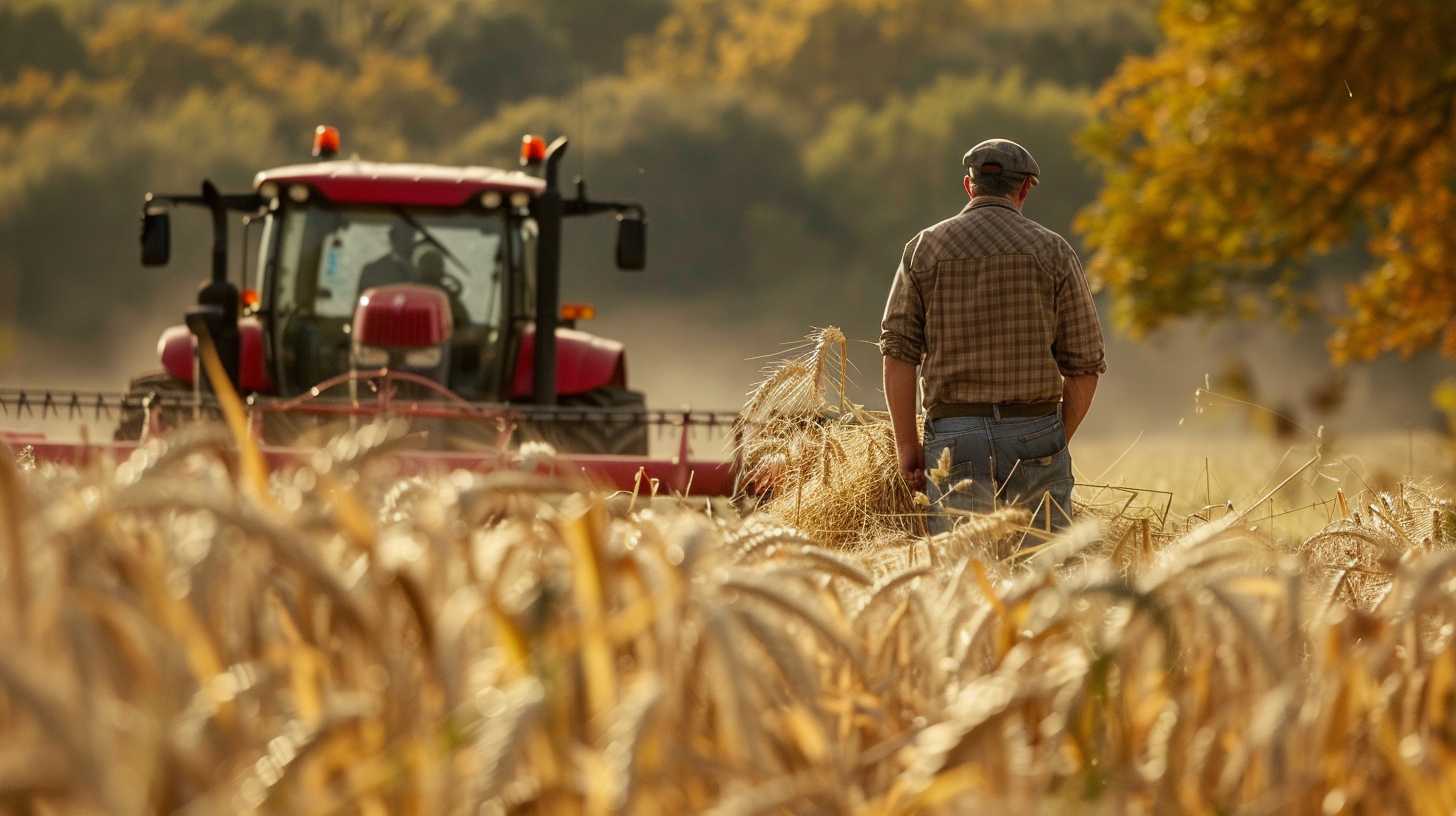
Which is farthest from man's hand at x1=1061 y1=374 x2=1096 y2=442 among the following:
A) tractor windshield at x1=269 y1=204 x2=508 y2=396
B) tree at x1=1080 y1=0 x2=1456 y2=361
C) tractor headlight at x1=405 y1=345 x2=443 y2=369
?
tree at x1=1080 y1=0 x2=1456 y2=361

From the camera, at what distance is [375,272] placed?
9.97 m

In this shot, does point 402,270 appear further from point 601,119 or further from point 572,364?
point 601,119

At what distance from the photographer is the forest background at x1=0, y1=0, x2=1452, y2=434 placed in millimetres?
50156

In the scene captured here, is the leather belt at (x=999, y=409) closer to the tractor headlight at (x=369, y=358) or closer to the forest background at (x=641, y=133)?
the tractor headlight at (x=369, y=358)

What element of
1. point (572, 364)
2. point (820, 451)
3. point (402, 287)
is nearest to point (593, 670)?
point (820, 451)

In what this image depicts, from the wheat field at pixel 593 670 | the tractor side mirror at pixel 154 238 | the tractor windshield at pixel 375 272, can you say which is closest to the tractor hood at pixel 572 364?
the tractor windshield at pixel 375 272

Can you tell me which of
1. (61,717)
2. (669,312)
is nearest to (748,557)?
(61,717)

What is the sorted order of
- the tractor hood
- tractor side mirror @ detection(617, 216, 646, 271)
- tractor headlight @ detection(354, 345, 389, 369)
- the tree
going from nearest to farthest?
tractor side mirror @ detection(617, 216, 646, 271), tractor headlight @ detection(354, 345, 389, 369), the tractor hood, the tree

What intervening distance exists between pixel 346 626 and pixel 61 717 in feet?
1.41

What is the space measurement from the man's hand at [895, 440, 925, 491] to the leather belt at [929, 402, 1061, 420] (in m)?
0.13

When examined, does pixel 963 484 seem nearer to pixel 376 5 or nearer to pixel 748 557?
pixel 748 557

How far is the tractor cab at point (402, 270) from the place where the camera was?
32.1ft

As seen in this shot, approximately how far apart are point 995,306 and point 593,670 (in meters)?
→ 3.76

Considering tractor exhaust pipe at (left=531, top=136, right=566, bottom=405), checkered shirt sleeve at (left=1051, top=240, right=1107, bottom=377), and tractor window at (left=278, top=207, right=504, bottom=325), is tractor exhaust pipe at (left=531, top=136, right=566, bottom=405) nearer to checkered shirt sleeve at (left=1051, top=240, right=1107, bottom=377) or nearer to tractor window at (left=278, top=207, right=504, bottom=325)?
tractor window at (left=278, top=207, right=504, bottom=325)
